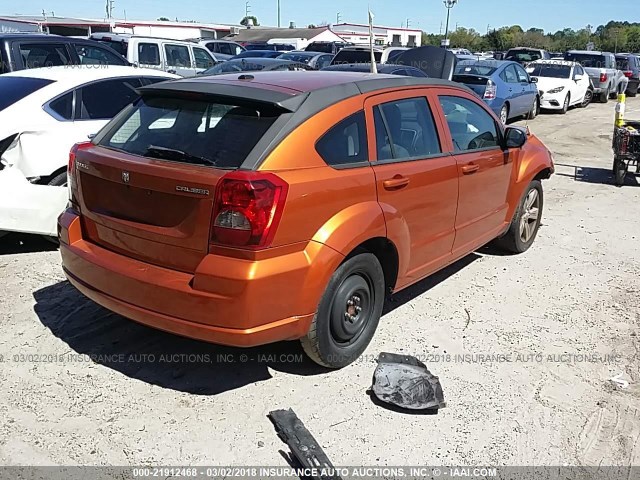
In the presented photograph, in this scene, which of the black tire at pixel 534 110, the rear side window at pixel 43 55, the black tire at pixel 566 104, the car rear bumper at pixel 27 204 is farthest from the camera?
the black tire at pixel 566 104

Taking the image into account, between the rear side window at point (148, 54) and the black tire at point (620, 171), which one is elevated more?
the rear side window at point (148, 54)

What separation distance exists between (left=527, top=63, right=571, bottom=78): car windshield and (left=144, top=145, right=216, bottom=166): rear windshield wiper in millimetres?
17957

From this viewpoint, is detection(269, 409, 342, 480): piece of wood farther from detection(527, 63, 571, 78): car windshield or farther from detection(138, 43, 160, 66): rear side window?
detection(527, 63, 571, 78): car windshield

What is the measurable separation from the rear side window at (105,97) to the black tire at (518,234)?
151 inches

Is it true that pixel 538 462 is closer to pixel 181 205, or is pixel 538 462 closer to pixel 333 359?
pixel 333 359

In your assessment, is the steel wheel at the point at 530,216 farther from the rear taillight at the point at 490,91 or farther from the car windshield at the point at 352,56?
the car windshield at the point at 352,56

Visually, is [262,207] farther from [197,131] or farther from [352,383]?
[352,383]

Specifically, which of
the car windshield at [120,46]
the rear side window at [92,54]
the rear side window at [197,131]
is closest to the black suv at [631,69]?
the car windshield at [120,46]

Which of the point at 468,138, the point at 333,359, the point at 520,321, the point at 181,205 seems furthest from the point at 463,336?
the point at 181,205

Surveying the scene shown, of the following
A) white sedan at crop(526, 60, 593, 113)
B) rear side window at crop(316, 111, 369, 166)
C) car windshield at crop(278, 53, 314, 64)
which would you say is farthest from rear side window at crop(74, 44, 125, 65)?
car windshield at crop(278, 53, 314, 64)

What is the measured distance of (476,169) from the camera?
5.12m

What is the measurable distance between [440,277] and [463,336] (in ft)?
3.89

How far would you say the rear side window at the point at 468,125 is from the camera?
5.00 meters

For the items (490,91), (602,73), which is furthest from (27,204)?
(602,73)
